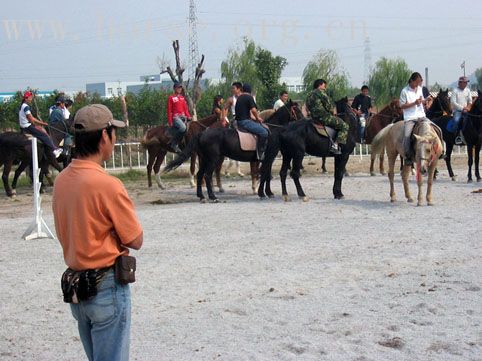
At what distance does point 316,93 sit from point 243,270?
7790 millimetres

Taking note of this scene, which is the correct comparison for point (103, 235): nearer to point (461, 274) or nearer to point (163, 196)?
point (461, 274)

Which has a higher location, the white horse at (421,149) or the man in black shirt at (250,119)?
the man in black shirt at (250,119)

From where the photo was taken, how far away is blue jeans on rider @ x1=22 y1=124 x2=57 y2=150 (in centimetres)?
1989

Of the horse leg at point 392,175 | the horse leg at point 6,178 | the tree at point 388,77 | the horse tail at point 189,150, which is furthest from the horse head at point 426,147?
the tree at point 388,77

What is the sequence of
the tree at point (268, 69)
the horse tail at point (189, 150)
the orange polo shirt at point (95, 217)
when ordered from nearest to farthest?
the orange polo shirt at point (95, 217) < the horse tail at point (189, 150) < the tree at point (268, 69)

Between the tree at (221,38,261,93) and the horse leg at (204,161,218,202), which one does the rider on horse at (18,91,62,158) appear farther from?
the tree at (221,38,261,93)

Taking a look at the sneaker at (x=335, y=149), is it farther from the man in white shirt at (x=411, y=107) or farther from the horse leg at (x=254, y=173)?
the horse leg at (x=254, y=173)

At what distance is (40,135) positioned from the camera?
2003 centimetres

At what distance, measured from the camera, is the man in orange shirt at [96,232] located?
4359 mm

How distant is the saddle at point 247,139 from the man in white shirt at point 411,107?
3.74 metres

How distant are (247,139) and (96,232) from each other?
523 inches

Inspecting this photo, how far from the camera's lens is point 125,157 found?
29812 mm

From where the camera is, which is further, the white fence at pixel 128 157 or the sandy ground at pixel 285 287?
the white fence at pixel 128 157

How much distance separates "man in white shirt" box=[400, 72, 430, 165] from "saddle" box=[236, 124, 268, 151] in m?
3.74
